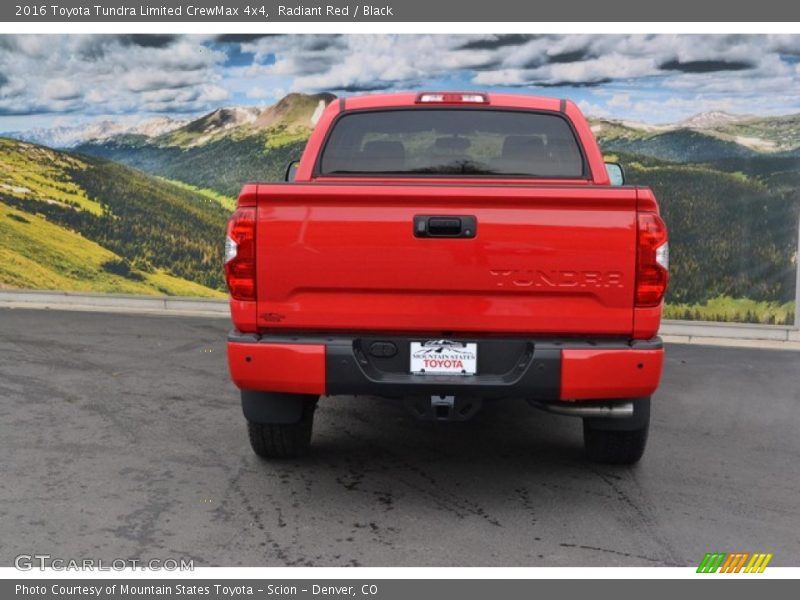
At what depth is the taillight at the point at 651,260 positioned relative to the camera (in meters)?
4.12

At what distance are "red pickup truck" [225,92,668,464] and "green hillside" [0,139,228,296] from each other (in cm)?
757

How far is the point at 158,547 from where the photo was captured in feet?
13.0

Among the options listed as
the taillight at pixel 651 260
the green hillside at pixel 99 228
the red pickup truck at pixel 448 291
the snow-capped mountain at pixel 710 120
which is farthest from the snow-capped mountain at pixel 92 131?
the taillight at pixel 651 260

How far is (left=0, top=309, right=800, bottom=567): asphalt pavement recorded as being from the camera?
3.99 meters

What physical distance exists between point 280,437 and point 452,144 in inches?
79.2

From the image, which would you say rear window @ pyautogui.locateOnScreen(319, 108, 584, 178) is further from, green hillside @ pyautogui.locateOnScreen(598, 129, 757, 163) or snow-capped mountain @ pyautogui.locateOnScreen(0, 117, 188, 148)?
snow-capped mountain @ pyautogui.locateOnScreen(0, 117, 188, 148)

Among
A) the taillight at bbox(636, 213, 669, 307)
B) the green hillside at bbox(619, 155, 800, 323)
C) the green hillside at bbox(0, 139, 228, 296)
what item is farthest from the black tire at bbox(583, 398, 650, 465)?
the green hillside at bbox(0, 139, 228, 296)

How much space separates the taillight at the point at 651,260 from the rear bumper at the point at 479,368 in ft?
0.79

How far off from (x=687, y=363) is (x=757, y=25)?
3.85 m

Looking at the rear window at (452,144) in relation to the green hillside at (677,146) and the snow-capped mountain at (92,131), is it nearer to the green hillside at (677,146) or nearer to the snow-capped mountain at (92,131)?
the green hillside at (677,146)

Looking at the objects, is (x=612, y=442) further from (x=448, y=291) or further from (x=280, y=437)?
(x=280, y=437)

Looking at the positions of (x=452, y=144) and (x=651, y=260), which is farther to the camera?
(x=452, y=144)

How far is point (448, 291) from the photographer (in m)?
4.23

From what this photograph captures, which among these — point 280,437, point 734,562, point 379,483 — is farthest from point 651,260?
point 280,437
